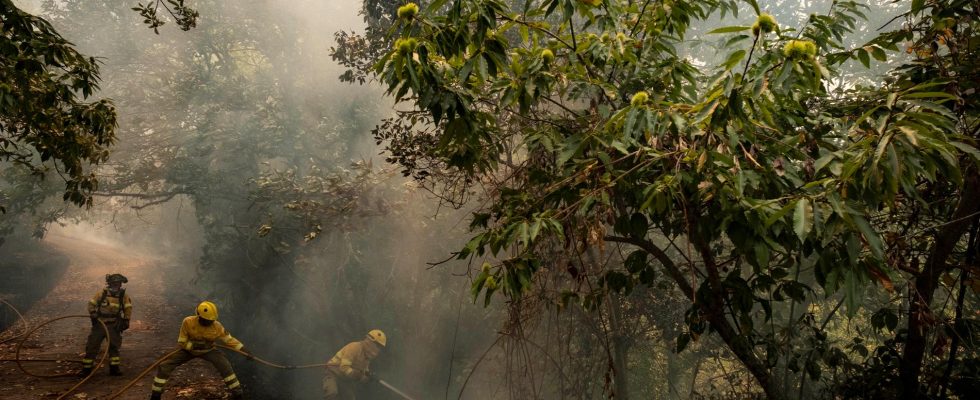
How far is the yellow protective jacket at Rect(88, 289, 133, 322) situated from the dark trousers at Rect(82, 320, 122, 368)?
0.29 ft

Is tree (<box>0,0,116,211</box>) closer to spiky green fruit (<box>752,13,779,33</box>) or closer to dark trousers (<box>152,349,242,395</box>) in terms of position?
dark trousers (<box>152,349,242,395</box>)

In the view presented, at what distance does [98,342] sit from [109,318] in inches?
12.1

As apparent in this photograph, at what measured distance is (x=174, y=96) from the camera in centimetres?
1415

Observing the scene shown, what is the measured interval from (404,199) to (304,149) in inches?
155

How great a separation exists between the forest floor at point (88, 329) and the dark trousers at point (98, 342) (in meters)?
0.26

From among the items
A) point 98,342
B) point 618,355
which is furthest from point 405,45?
point 98,342

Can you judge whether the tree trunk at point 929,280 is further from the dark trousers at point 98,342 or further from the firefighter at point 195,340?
the dark trousers at point 98,342

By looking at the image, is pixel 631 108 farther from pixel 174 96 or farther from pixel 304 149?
pixel 174 96

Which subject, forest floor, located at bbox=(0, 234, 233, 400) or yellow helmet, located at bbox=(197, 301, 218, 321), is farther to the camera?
forest floor, located at bbox=(0, 234, 233, 400)

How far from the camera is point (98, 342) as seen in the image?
23.9 feet

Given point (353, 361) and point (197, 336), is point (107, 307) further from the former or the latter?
point (353, 361)

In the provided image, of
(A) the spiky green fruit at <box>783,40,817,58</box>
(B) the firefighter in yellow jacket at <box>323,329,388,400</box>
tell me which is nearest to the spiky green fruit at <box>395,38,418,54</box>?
(A) the spiky green fruit at <box>783,40,817,58</box>

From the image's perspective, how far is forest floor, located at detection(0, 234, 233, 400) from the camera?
281 inches

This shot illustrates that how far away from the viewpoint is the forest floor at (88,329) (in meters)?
7.14
